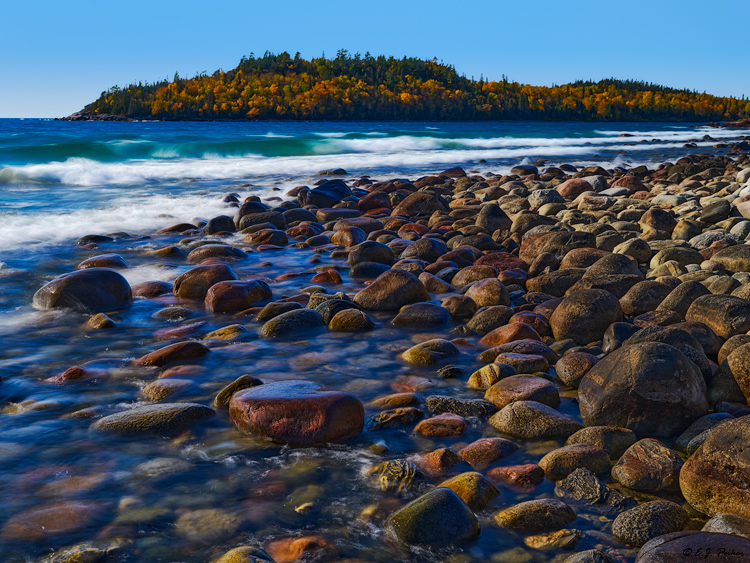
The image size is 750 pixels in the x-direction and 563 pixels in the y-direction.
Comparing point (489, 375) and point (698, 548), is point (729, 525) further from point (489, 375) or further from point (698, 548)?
point (489, 375)

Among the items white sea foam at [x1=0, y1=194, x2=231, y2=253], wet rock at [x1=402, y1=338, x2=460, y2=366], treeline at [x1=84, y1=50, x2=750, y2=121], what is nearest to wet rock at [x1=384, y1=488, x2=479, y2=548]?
wet rock at [x1=402, y1=338, x2=460, y2=366]

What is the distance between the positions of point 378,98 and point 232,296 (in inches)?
4890

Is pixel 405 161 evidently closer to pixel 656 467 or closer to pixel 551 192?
pixel 551 192

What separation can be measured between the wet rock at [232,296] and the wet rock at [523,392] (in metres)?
2.97

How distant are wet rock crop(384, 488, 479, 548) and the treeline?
11611 cm

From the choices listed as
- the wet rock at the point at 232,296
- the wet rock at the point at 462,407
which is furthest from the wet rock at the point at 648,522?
the wet rock at the point at 232,296

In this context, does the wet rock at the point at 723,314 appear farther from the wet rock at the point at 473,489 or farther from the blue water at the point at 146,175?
the blue water at the point at 146,175

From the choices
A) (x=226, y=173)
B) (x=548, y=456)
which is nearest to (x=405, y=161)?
(x=226, y=173)

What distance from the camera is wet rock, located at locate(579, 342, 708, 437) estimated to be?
349 centimetres

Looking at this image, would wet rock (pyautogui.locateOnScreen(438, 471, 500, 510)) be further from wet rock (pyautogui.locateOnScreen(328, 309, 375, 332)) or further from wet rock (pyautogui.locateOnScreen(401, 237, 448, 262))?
wet rock (pyautogui.locateOnScreen(401, 237, 448, 262))

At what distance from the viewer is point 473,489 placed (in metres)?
2.91

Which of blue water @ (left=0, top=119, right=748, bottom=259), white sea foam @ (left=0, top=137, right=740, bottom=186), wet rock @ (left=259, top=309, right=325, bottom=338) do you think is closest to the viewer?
wet rock @ (left=259, top=309, right=325, bottom=338)

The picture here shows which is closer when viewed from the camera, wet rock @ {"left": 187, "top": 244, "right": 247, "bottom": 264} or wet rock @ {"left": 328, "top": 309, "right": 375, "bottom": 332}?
wet rock @ {"left": 328, "top": 309, "right": 375, "bottom": 332}

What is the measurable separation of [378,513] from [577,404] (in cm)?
178
